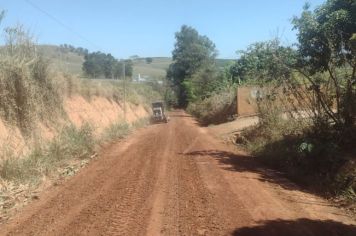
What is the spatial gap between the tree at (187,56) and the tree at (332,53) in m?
61.3

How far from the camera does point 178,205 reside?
9758 mm

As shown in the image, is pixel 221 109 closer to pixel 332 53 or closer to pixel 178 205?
pixel 332 53

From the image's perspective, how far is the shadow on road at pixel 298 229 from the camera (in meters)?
7.88

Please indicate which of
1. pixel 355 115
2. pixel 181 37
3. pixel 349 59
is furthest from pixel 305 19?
pixel 181 37

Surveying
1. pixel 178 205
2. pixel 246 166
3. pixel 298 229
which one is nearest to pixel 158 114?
pixel 246 166

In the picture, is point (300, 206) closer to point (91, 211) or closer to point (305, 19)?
point (91, 211)

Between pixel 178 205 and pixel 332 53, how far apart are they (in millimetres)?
7889

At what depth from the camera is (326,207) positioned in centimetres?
1005

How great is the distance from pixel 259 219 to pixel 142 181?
4400mm

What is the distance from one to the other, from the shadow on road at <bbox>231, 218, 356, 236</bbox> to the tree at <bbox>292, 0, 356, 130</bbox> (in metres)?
6.69

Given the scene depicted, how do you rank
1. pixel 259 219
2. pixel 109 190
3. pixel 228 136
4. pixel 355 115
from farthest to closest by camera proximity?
pixel 228 136 → pixel 355 115 → pixel 109 190 → pixel 259 219

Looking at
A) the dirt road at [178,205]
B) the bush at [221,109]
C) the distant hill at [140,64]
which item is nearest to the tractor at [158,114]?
the bush at [221,109]

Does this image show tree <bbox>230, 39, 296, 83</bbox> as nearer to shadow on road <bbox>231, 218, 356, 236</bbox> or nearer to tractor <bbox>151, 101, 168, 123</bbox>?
A: shadow on road <bbox>231, 218, 356, 236</bbox>

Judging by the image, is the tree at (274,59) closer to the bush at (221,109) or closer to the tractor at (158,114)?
the bush at (221,109)
